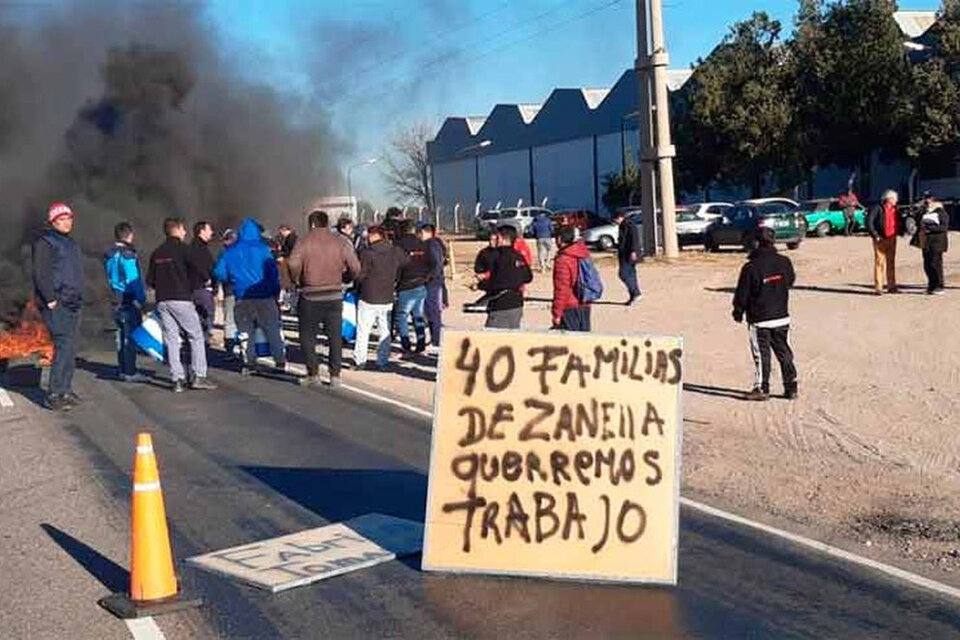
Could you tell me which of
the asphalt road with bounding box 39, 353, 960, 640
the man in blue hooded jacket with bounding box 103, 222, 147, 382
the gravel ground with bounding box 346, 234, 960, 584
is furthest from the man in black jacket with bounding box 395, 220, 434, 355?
the asphalt road with bounding box 39, 353, 960, 640

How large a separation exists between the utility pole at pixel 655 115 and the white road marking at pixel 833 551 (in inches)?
913

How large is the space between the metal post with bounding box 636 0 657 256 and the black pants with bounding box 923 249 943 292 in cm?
1105

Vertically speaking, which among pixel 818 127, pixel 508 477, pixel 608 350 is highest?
pixel 818 127

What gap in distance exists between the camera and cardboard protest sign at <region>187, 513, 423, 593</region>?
6.25 metres

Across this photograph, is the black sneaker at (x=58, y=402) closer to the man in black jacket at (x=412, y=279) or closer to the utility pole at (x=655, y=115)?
the man in black jacket at (x=412, y=279)

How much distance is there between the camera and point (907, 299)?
20.1 metres

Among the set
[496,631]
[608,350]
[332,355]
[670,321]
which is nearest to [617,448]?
[608,350]

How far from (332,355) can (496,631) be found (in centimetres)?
818

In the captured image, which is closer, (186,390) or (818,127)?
(186,390)

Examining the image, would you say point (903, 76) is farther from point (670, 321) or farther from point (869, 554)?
point (869, 554)

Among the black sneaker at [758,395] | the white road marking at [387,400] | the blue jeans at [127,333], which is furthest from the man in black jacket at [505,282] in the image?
the blue jeans at [127,333]

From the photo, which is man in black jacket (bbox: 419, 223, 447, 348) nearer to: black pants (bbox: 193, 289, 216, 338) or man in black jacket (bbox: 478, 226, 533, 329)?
black pants (bbox: 193, 289, 216, 338)

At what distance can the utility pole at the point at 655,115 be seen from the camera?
3052 centimetres

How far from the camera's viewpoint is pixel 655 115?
3092 cm
